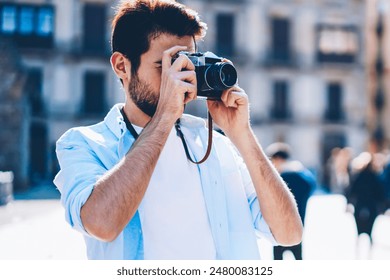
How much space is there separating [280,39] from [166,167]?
18998 millimetres

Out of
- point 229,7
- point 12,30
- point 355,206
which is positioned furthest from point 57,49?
point 355,206

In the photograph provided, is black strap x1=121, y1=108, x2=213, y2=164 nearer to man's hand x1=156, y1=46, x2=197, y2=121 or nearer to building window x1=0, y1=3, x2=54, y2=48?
man's hand x1=156, y1=46, x2=197, y2=121

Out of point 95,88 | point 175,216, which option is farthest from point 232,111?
point 95,88

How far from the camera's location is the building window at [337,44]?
792 inches

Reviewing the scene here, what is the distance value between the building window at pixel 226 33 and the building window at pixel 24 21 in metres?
7.41

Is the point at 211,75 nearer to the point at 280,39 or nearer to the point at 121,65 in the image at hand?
the point at 121,65

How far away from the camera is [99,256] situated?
1517 millimetres

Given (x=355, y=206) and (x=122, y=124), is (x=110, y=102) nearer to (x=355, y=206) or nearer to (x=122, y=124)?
(x=355, y=206)

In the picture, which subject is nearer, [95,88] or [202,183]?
[202,183]

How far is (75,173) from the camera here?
1.42m

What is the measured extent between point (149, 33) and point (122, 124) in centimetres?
26

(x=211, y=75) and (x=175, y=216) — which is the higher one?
(x=211, y=75)

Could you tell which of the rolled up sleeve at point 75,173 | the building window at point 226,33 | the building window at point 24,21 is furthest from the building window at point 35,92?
the rolled up sleeve at point 75,173

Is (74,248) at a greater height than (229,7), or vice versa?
Answer: (229,7)
